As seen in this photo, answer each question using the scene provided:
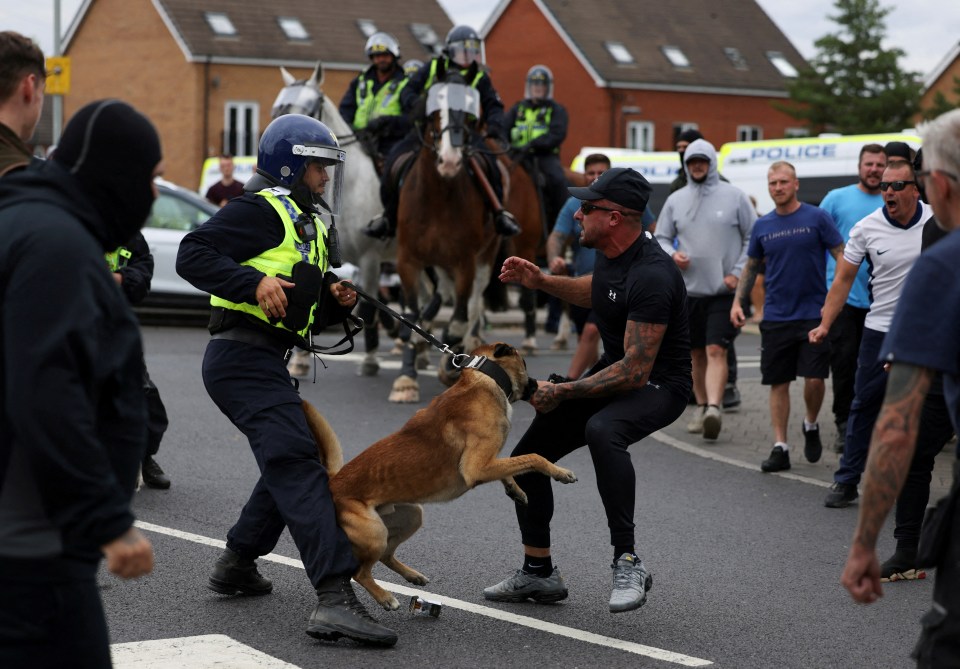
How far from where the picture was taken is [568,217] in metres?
13.7

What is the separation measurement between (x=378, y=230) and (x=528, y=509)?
25.3 feet

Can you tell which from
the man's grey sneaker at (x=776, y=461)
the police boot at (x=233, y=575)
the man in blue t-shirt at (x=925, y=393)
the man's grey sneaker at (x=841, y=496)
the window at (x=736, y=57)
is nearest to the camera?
the man in blue t-shirt at (x=925, y=393)

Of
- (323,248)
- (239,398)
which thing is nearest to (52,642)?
(239,398)

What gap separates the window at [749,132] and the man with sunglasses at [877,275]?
4828 cm

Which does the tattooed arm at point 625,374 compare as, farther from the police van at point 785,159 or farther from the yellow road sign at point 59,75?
the yellow road sign at point 59,75

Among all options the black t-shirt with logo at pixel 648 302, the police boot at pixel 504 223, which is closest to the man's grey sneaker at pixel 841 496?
the black t-shirt with logo at pixel 648 302

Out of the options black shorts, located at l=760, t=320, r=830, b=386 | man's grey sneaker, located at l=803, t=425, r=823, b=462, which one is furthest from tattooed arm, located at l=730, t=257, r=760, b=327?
man's grey sneaker, located at l=803, t=425, r=823, b=462

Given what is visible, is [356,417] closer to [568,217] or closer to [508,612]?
[568,217]

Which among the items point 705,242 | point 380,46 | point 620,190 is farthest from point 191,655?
point 380,46

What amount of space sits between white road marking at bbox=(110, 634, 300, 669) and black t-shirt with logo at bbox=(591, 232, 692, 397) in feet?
6.92

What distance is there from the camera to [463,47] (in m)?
13.2

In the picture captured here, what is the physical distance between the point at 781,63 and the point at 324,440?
2207 inches

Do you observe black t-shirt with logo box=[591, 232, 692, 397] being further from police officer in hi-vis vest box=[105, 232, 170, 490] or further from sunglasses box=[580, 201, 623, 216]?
police officer in hi-vis vest box=[105, 232, 170, 490]

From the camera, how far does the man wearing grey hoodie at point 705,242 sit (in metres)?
11.4
